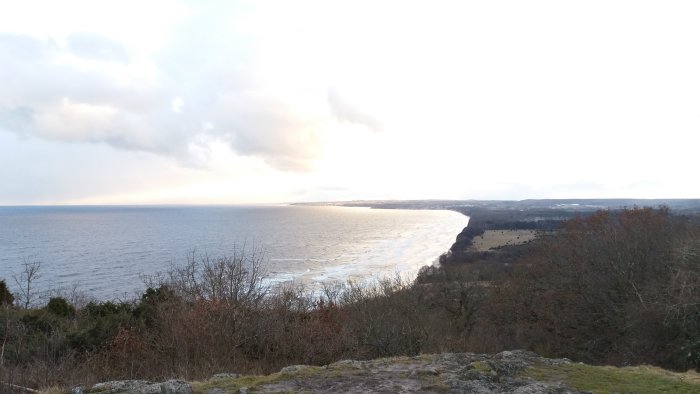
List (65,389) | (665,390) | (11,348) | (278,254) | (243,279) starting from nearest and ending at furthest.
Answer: (65,389)
(665,390)
(11,348)
(243,279)
(278,254)

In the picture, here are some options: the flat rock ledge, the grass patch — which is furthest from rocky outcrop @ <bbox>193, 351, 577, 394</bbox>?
the grass patch

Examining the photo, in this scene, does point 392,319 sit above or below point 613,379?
below

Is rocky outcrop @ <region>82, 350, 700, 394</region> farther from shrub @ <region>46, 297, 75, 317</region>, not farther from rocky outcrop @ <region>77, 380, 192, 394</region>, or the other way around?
shrub @ <region>46, 297, 75, 317</region>

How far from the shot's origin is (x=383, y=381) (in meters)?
9.05

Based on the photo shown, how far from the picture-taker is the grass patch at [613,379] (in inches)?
355

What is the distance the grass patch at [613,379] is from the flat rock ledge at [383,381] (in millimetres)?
334

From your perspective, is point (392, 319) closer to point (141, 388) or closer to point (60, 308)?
point (141, 388)

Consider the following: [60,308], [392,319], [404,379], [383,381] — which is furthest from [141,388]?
[60,308]

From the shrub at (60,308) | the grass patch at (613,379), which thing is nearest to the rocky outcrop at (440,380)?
the grass patch at (613,379)

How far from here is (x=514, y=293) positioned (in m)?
38.9

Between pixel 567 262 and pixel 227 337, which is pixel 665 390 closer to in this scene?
pixel 227 337

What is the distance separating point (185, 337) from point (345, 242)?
99.7m

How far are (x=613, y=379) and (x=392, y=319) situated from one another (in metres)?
12.6

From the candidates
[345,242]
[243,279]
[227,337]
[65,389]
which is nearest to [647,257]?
[243,279]
